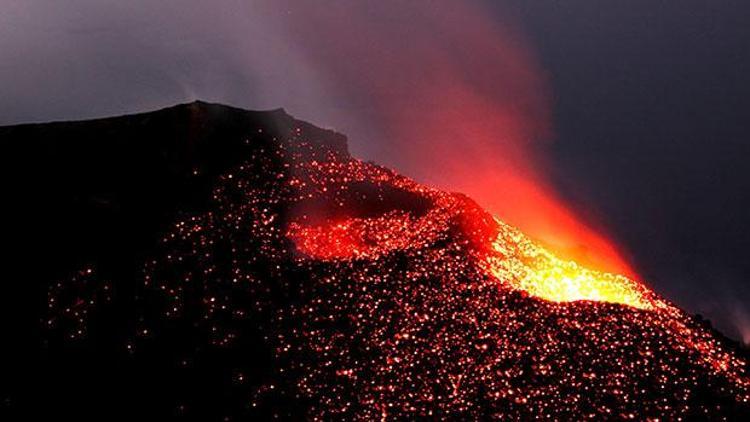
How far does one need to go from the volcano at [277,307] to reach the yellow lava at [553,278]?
0.34ft

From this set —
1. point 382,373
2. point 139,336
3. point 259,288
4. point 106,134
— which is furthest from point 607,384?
point 106,134

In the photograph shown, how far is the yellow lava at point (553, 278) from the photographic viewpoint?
1716cm

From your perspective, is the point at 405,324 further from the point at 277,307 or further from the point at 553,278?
the point at 553,278

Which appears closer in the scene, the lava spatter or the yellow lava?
the lava spatter

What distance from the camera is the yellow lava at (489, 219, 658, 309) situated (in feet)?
56.3

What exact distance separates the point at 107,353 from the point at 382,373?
252 inches

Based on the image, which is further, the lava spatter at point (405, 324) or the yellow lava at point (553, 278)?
the yellow lava at point (553, 278)

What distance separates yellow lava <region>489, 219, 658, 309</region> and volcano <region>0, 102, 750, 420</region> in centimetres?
10

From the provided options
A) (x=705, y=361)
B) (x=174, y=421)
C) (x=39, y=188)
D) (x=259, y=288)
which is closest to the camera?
(x=174, y=421)

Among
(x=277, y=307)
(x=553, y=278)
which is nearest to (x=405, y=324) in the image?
(x=277, y=307)

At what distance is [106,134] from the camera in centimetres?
1917

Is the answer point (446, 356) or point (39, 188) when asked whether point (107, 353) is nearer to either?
point (39, 188)

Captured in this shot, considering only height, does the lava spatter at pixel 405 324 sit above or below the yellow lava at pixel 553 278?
below

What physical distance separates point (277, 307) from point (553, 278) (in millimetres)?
9597
